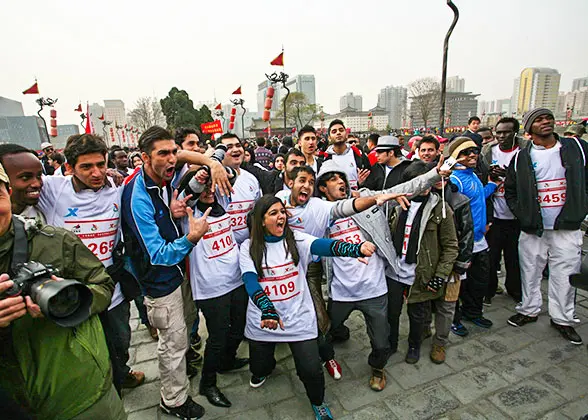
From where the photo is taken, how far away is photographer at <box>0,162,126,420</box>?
1.36m

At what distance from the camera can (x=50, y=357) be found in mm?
1402

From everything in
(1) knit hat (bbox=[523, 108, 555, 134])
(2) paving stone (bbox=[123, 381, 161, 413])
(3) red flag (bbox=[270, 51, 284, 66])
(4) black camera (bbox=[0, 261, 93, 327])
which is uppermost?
(3) red flag (bbox=[270, 51, 284, 66])

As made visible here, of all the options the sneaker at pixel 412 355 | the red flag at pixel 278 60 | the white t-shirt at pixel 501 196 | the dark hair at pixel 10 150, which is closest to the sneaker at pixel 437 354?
the sneaker at pixel 412 355

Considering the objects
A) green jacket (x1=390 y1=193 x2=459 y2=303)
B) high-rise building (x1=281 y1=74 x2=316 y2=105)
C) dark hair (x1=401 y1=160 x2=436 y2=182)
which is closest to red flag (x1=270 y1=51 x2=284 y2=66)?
dark hair (x1=401 y1=160 x2=436 y2=182)

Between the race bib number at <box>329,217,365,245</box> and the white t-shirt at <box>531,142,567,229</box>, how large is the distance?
235 centimetres

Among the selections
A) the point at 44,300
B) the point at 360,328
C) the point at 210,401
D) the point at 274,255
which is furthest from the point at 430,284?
the point at 44,300

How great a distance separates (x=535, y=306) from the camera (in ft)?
12.5

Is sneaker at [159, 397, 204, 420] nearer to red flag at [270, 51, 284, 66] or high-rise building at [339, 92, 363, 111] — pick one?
red flag at [270, 51, 284, 66]

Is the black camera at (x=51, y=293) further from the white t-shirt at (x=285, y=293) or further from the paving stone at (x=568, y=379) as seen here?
the paving stone at (x=568, y=379)

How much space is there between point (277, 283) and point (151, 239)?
3.43 feet

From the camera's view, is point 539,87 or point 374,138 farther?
point 539,87

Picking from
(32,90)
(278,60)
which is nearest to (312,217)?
(278,60)

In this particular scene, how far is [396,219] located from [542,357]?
206cm

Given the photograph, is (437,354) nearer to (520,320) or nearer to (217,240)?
(520,320)
